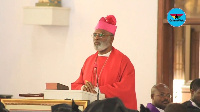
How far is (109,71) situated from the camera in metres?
8.48

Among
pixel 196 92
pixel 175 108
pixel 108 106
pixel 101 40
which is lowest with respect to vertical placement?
pixel 196 92

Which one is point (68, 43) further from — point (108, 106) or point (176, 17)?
point (108, 106)

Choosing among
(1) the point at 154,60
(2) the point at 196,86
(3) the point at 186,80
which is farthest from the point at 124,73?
(3) the point at 186,80

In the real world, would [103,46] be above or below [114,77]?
above

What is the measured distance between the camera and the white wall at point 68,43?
1045cm

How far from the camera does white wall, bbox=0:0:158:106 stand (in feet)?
34.3

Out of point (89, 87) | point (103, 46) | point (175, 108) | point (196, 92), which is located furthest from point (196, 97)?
point (175, 108)

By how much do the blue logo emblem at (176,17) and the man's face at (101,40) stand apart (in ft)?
6.56

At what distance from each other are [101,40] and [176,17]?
2230 mm

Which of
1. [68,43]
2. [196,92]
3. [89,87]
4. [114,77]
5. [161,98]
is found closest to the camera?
[196,92]

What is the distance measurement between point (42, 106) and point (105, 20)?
2630 millimetres

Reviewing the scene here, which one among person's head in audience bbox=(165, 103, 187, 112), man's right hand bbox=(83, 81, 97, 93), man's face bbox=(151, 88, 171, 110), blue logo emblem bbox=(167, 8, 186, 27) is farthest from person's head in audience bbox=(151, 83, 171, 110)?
blue logo emblem bbox=(167, 8, 186, 27)

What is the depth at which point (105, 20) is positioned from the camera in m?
8.77

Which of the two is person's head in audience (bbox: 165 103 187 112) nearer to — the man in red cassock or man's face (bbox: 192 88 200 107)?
man's face (bbox: 192 88 200 107)
